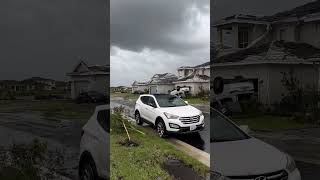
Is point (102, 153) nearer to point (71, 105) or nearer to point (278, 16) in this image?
point (71, 105)

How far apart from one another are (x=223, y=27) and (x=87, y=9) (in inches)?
72.4

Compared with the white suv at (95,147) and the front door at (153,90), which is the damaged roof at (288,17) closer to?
the front door at (153,90)

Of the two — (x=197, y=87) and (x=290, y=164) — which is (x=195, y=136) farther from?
(x=290, y=164)

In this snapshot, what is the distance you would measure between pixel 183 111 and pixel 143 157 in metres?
0.80

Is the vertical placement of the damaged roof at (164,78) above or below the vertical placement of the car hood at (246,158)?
above

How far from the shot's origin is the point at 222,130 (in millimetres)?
Answer: 6156

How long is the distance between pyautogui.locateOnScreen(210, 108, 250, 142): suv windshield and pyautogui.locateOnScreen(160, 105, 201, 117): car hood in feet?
0.76

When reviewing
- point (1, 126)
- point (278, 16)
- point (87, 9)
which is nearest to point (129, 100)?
point (87, 9)

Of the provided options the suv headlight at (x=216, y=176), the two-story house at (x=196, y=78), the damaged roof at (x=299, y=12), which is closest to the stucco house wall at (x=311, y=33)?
the damaged roof at (x=299, y=12)

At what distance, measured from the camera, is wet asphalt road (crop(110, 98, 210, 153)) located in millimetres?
6113

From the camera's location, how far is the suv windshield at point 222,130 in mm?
6137

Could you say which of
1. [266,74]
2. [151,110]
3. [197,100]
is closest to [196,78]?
[197,100]

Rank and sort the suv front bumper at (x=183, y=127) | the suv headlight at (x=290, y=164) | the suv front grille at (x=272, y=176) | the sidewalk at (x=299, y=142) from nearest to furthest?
the suv front grille at (x=272, y=176)
the suv headlight at (x=290, y=164)
the sidewalk at (x=299, y=142)
the suv front bumper at (x=183, y=127)

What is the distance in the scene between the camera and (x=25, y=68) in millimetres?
6285
